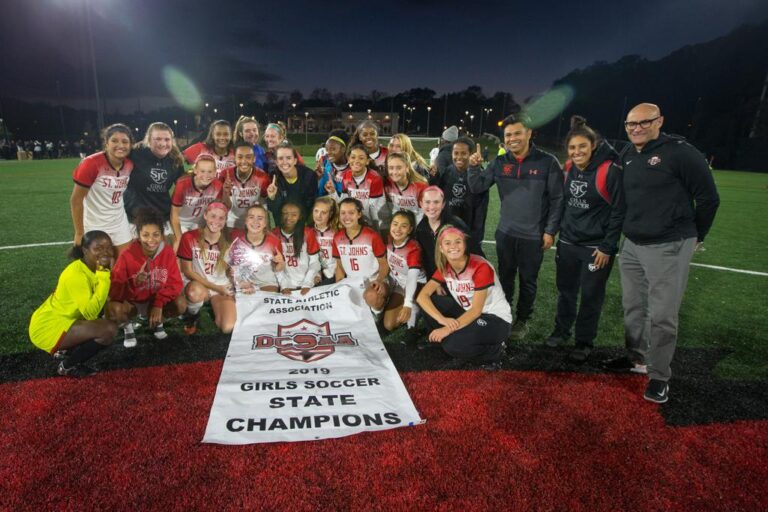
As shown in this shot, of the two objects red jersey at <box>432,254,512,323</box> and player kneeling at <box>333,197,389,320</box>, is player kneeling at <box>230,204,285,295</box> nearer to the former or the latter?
player kneeling at <box>333,197,389,320</box>

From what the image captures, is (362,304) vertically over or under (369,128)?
under

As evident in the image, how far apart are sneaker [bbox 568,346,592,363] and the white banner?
1611 millimetres

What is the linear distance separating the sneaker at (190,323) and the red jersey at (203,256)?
15.9 inches

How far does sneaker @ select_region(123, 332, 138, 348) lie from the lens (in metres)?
4.09

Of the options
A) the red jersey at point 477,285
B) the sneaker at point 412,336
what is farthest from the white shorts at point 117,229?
the red jersey at point 477,285

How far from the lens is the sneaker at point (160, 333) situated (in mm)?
4285

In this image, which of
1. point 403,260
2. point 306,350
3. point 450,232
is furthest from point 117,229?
point 450,232

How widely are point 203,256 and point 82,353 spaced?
149 centimetres

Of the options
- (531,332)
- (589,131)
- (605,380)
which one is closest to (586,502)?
(605,380)

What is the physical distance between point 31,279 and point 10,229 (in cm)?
441

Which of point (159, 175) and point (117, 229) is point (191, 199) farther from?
point (117, 229)

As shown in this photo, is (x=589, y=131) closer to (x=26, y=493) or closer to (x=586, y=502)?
(x=586, y=502)

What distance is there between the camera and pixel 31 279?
587 cm

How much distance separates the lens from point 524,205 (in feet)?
14.2
